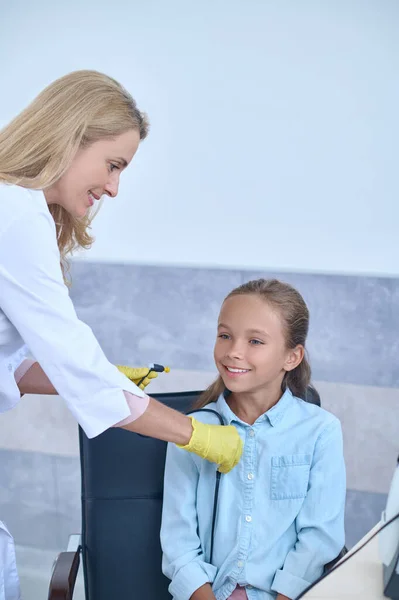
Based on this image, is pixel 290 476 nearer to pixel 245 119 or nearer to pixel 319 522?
pixel 319 522

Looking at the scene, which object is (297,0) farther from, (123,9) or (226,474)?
(226,474)

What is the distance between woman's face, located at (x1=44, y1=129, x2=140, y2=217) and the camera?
1.19 meters

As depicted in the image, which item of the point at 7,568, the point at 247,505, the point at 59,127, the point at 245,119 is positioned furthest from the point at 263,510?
the point at 245,119

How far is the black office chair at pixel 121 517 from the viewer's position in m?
1.41

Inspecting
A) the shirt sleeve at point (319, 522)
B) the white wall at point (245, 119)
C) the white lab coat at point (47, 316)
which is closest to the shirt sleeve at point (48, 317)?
the white lab coat at point (47, 316)

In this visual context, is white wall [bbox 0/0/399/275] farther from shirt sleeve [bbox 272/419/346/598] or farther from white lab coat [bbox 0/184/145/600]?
white lab coat [bbox 0/184/145/600]

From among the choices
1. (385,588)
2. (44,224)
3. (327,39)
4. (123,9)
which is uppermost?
(123,9)

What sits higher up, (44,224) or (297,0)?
(297,0)

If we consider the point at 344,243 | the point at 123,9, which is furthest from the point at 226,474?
the point at 123,9

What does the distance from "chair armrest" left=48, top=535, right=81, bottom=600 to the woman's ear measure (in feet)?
1.82

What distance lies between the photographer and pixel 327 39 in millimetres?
1890

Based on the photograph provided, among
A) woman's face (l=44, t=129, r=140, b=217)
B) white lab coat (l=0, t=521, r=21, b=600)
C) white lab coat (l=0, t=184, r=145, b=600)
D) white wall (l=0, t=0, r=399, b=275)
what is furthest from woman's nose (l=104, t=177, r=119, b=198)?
white wall (l=0, t=0, r=399, b=275)

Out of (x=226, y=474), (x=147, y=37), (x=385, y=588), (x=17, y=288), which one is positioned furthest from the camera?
(x=147, y=37)

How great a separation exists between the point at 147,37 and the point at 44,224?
3.71 feet
